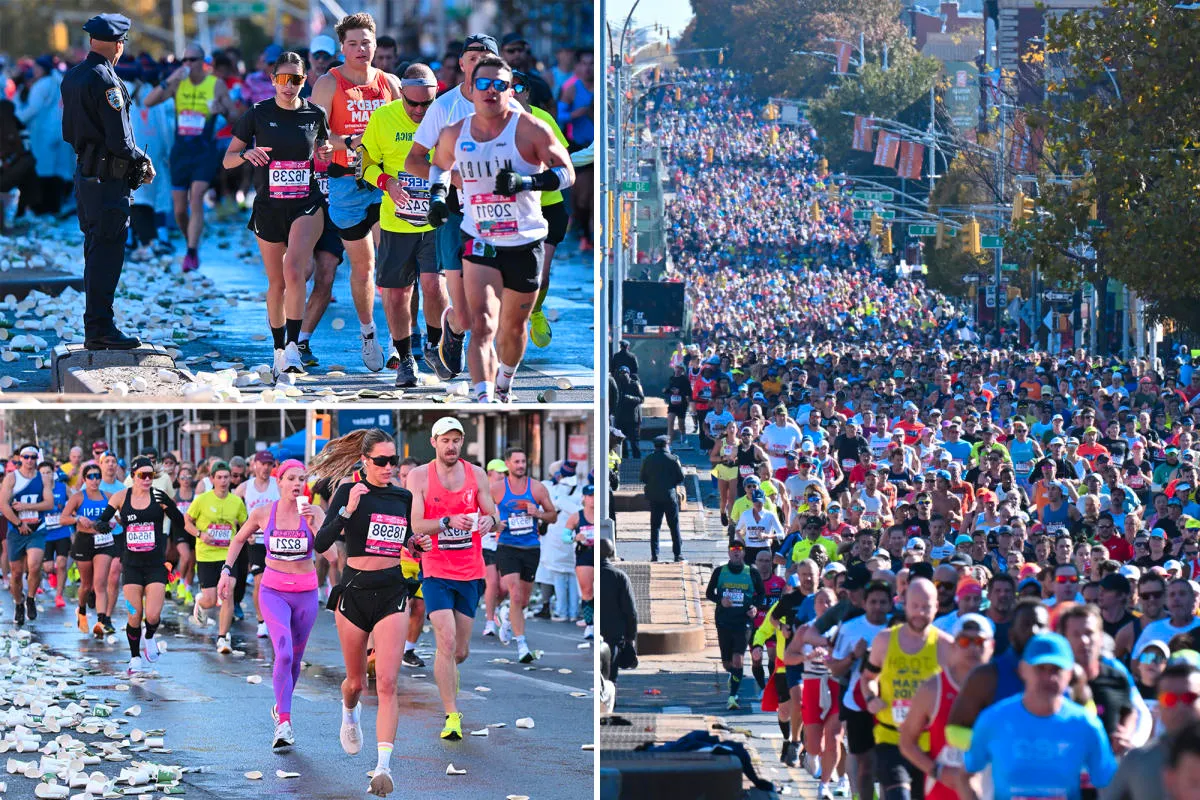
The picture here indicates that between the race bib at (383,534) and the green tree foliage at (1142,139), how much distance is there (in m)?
21.3

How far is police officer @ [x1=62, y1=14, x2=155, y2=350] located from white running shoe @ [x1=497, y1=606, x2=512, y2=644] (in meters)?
4.62

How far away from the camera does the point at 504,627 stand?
1476cm

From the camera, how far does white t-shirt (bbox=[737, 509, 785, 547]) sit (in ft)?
51.2

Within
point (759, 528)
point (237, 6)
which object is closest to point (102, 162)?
point (759, 528)

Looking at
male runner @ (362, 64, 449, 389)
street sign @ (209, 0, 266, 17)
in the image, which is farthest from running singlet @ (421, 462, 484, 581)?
street sign @ (209, 0, 266, 17)

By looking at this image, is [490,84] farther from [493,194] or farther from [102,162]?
[102,162]

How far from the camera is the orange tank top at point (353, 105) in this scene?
1055cm

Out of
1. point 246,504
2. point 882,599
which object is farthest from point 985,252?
point 882,599

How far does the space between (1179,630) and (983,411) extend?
12.1m

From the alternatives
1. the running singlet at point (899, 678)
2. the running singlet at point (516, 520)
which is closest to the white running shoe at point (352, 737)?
the running singlet at point (899, 678)

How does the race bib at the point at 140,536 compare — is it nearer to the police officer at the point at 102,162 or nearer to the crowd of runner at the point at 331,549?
the crowd of runner at the point at 331,549

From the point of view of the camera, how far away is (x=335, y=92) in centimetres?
1056

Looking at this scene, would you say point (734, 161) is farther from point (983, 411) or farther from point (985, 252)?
point (983, 411)

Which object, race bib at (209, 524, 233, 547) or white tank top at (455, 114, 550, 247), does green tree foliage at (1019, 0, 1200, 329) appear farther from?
white tank top at (455, 114, 550, 247)
